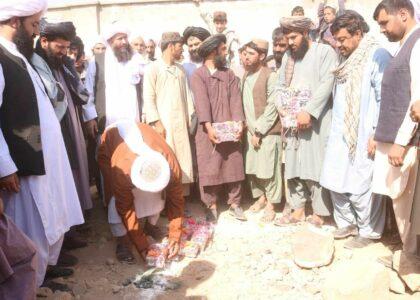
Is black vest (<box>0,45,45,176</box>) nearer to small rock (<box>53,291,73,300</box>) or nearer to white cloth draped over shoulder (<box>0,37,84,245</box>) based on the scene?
white cloth draped over shoulder (<box>0,37,84,245</box>)

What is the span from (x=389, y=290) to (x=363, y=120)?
1.54 meters

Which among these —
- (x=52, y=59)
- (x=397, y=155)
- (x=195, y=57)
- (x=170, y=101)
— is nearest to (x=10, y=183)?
(x=52, y=59)

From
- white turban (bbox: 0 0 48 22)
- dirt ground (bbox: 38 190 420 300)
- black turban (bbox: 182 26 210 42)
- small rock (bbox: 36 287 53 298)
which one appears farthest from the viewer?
black turban (bbox: 182 26 210 42)

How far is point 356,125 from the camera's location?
13.8ft

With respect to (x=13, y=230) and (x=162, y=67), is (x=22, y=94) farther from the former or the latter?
(x=162, y=67)

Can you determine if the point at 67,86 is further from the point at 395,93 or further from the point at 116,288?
the point at 395,93

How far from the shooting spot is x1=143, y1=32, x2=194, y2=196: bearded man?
5.10 meters

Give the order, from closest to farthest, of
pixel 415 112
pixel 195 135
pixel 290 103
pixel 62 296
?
pixel 415 112 → pixel 62 296 → pixel 290 103 → pixel 195 135

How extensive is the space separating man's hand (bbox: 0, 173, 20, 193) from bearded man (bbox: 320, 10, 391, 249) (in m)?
2.89

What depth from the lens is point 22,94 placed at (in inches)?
125

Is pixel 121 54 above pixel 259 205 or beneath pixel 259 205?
above

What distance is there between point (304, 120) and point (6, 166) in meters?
2.90

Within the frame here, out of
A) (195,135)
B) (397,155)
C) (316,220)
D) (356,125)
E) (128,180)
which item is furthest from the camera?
(195,135)

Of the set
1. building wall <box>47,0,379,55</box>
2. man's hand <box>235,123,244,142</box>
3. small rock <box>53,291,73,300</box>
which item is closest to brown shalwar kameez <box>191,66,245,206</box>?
man's hand <box>235,123,244,142</box>
